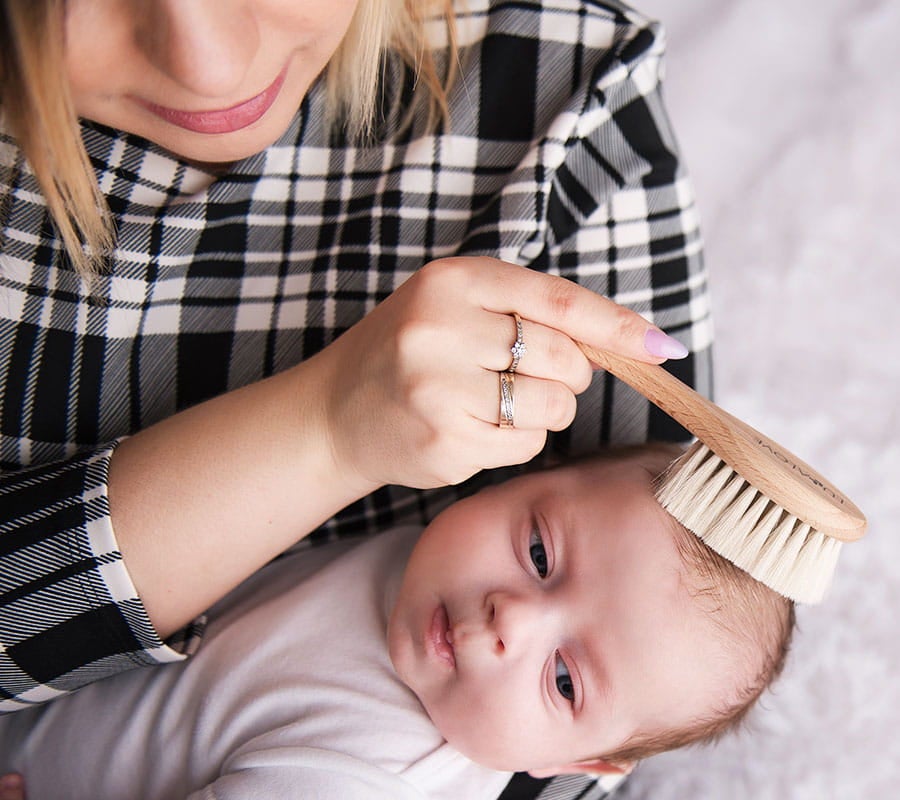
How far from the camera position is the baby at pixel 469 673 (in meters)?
0.94

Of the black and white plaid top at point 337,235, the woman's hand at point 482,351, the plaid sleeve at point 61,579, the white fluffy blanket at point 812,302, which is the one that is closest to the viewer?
the woman's hand at point 482,351

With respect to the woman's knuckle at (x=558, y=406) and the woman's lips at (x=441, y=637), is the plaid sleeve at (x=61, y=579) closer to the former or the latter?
the woman's lips at (x=441, y=637)

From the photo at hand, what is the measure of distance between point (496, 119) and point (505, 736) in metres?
0.72

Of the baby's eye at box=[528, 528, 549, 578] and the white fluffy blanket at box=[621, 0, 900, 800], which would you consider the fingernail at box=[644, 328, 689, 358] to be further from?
the white fluffy blanket at box=[621, 0, 900, 800]

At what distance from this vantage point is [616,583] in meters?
0.94

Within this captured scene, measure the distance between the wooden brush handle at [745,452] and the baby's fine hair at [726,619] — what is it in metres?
0.14

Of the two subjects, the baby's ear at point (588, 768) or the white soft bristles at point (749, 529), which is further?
the baby's ear at point (588, 768)

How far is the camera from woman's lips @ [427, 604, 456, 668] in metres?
0.98

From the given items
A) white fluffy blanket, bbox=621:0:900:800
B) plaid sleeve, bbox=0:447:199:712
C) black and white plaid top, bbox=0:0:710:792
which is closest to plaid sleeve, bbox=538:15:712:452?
black and white plaid top, bbox=0:0:710:792

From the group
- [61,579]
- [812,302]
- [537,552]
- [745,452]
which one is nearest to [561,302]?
[745,452]

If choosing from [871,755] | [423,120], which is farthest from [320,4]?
[871,755]

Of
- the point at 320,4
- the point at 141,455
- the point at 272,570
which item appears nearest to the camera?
the point at 320,4

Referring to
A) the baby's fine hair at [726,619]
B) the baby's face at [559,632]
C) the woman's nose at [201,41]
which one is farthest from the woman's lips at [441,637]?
the woman's nose at [201,41]

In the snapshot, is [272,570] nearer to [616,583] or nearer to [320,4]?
[616,583]
